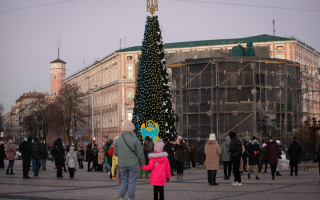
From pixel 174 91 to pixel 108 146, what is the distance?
48.8 ft

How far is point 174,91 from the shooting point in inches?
1406

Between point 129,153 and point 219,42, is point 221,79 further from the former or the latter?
point 219,42

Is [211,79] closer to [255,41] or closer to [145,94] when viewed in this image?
[145,94]

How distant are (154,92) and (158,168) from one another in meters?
19.3

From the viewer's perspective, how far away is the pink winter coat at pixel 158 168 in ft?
34.9

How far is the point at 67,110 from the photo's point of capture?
245ft

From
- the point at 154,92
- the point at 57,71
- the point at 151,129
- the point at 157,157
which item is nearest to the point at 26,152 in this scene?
the point at 151,129

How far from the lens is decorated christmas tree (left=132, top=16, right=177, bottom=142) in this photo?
29.5 metres

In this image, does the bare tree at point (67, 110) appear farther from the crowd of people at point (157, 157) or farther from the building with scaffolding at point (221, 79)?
the crowd of people at point (157, 157)

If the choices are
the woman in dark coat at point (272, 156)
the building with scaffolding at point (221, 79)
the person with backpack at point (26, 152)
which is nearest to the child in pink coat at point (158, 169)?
the woman in dark coat at point (272, 156)

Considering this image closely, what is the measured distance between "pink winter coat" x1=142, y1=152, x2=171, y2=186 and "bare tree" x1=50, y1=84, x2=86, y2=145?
212ft

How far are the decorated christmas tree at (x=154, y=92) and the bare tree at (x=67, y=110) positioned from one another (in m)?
44.9

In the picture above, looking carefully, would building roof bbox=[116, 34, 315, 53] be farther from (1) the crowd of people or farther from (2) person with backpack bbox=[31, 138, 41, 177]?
(2) person with backpack bbox=[31, 138, 41, 177]

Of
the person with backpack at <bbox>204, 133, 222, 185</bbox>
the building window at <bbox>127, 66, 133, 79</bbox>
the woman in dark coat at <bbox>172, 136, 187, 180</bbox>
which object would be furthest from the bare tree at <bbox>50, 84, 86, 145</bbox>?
the person with backpack at <bbox>204, 133, 222, 185</bbox>
